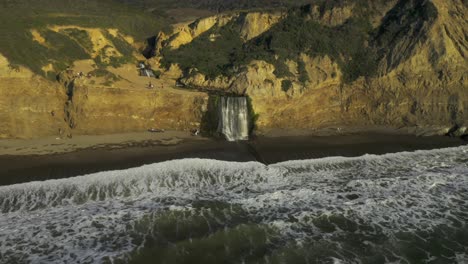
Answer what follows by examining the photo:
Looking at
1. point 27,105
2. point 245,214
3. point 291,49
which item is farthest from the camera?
point 291,49

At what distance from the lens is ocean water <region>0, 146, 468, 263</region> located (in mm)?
16734

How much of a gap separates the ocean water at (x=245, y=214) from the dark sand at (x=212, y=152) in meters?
1.53

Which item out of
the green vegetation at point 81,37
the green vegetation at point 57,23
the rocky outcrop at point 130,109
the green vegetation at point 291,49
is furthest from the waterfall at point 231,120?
the green vegetation at point 81,37

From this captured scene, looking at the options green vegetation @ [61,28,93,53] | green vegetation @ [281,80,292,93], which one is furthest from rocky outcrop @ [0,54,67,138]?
green vegetation @ [281,80,292,93]

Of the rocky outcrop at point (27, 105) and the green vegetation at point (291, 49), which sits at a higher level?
the green vegetation at point (291, 49)

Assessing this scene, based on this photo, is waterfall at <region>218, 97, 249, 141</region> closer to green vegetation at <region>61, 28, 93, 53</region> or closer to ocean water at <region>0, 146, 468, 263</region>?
ocean water at <region>0, 146, 468, 263</region>

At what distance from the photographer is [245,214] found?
2006 centimetres

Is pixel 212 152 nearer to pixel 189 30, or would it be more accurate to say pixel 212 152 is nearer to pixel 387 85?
pixel 387 85

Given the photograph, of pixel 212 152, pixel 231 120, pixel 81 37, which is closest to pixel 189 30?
pixel 81 37

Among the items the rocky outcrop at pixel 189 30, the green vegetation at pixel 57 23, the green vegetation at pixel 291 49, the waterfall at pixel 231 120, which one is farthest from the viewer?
the rocky outcrop at pixel 189 30

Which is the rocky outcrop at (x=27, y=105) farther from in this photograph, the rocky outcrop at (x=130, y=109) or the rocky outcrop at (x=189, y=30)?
the rocky outcrop at (x=189, y=30)

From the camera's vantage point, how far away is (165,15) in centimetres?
5950

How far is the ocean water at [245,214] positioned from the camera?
1673cm

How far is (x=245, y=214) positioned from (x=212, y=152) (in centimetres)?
1057
